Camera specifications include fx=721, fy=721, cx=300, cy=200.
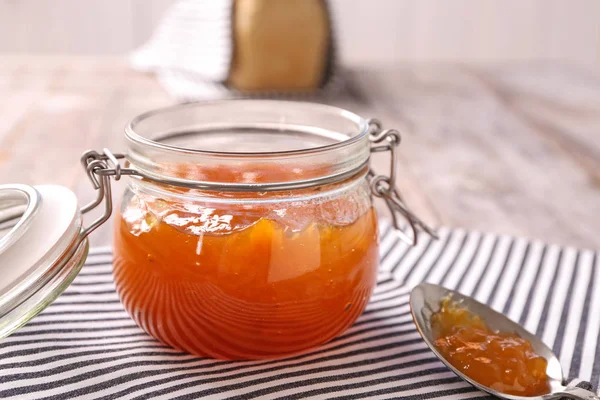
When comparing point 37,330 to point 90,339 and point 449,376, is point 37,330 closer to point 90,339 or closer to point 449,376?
point 90,339

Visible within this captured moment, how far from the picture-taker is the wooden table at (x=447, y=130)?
1207mm

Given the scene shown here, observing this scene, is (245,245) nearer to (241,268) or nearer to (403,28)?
(241,268)

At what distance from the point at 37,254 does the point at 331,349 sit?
0.30 meters

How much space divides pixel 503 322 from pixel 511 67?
2.05 m

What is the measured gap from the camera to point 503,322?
74cm

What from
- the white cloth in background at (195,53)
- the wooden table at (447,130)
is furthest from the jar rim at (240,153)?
the white cloth in background at (195,53)

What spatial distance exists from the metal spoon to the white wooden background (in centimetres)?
239

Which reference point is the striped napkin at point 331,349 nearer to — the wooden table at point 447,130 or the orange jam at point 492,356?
the orange jam at point 492,356

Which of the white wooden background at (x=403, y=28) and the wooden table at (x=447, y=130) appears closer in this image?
the wooden table at (x=447, y=130)

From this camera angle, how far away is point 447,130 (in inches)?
67.4

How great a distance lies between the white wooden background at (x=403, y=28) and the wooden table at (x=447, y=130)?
62cm

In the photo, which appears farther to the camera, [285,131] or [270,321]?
[285,131]

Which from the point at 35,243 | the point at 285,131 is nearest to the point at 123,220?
the point at 35,243

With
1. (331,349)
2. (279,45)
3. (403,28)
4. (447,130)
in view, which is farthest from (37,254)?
(403,28)
